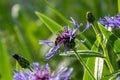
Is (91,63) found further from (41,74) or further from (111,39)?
(41,74)

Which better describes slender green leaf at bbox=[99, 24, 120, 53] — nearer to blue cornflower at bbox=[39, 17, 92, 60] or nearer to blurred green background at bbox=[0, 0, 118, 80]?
blue cornflower at bbox=[39, 17, 92, 60]

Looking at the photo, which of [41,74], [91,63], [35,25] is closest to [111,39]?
[91,63]

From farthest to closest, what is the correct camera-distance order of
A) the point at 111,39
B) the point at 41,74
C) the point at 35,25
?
1. the point at 35,25
2. the point at 111,39
3. the point at 41,74

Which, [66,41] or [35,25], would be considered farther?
[35,25]

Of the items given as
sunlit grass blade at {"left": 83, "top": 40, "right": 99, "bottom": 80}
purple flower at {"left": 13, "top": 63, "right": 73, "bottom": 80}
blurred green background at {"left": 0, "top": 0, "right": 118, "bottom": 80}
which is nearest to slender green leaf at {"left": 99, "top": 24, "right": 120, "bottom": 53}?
sunlit grass blade at {"left": 83, "top": 40, "right": 99, "bottom": 80}

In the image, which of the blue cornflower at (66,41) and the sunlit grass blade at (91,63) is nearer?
the blue cornflower at (66,41)

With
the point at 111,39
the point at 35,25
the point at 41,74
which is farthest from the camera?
the point at 35,25

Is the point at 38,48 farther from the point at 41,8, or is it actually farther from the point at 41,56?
the point at 41,8

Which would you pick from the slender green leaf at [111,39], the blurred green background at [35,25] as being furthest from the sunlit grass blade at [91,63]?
the blurred green background at [35,25]

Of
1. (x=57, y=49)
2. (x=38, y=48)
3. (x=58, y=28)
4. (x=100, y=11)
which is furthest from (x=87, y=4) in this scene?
(x=57, y=49)

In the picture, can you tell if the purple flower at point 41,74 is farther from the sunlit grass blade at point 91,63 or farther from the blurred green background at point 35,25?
the blurred green background at point 35,25
